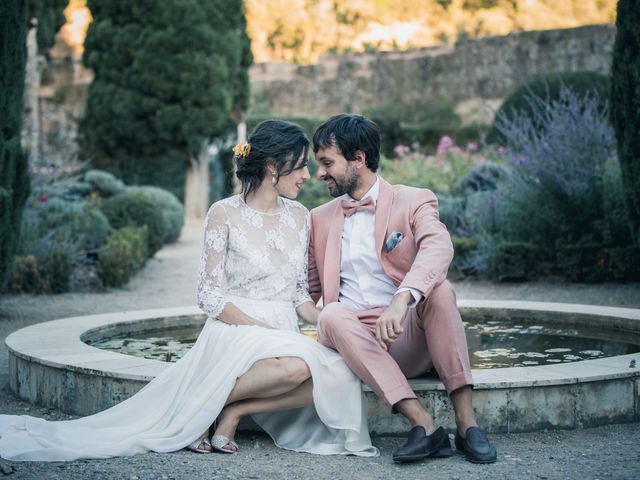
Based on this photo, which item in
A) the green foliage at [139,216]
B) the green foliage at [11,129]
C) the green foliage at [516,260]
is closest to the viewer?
the green foliage at [11,129]

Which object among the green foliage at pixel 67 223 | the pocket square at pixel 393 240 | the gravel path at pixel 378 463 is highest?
the pocket square at pixel 393 240

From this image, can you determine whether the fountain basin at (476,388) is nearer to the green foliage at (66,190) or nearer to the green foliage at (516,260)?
the green foliage at (516,260)

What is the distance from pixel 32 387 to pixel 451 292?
2111 mm

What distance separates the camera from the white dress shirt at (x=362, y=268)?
3463 millimetres

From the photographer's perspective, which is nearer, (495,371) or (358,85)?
(495,371)

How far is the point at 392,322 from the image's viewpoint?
9.77 feet

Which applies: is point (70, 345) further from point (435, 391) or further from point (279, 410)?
point (435, 391)

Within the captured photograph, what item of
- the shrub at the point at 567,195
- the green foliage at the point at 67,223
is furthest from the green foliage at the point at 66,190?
the shrub at the point at 567,195

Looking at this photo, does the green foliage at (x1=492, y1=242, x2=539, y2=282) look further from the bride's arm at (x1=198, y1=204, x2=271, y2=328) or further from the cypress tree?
the bride's arm at (x1=198, y1=204, x2=271, y2=328)

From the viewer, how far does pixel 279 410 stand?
326cm

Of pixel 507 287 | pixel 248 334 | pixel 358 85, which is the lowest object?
pixel 507 287

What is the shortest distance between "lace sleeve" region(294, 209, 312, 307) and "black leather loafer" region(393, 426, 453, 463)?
2.75 ft

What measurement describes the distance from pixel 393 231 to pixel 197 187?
1640 cm

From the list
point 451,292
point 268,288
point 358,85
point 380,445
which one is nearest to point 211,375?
point 268,288
